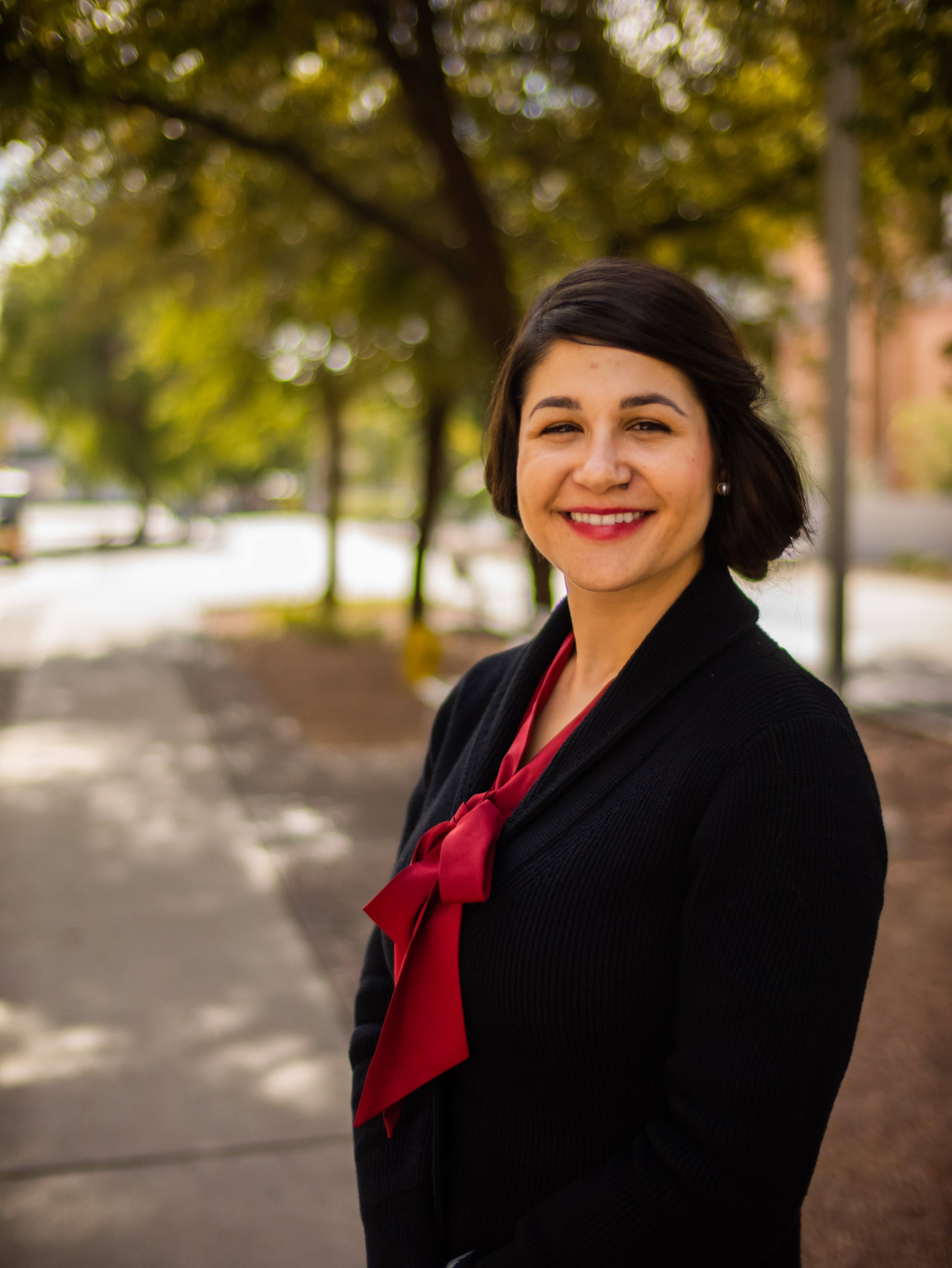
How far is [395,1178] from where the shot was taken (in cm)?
158

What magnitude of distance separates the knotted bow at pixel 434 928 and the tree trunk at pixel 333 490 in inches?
539

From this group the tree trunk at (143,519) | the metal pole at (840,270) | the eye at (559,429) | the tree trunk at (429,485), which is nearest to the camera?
the eye at (559,429)

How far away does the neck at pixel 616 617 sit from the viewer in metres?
1.52

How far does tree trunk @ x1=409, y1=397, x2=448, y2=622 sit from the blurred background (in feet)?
0.25

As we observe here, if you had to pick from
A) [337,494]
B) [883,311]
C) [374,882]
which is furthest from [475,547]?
→ [374,882]

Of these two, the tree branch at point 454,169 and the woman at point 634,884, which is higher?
the tree branch at point 454,169

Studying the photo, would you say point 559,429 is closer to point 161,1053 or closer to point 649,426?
point 649,426

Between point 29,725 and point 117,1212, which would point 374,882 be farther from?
point 29,725

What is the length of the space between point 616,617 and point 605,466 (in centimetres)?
25

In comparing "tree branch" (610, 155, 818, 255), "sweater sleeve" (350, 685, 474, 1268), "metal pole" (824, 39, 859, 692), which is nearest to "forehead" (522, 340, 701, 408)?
"sweater sleeve" (350, 685, 474, 1268)

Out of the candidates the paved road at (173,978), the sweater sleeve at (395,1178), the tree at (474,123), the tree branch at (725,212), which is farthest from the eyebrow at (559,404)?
the tree branch at (725,212)

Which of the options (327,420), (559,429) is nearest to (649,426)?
(559,429)

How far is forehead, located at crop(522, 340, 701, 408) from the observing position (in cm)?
141

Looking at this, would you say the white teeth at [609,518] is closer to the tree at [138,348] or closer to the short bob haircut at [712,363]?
the short bob haircut at [712,363]
